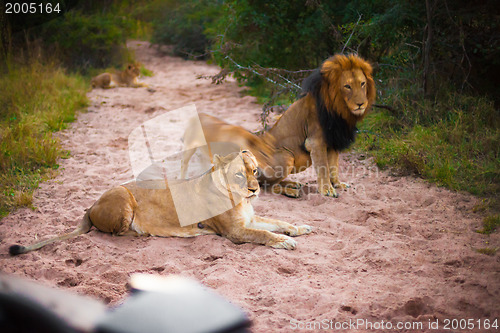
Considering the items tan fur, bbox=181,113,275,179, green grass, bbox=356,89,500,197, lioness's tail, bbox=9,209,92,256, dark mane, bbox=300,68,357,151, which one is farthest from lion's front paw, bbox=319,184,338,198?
lioness's tail, bbox=9,209,92,256

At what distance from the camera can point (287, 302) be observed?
2.78 meters

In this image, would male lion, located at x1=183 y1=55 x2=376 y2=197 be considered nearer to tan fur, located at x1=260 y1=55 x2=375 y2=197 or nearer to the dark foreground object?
tan fur, located at x1=260 y1=55 x2=375 y2=197

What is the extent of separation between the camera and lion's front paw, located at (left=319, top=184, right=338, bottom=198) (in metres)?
4.85

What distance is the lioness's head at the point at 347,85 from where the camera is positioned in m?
4.72

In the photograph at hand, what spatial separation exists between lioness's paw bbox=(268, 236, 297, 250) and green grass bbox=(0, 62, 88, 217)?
2774 millimetres

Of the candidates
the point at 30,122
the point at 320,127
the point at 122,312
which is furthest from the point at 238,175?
the point at 30,122

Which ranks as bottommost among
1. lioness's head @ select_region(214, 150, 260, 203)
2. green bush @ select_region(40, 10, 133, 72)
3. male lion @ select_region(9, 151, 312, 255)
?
male lion @ select_region(9, 151, 312, 255)

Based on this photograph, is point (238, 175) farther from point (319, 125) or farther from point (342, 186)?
point (342, 186)

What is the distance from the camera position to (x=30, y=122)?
6828mm

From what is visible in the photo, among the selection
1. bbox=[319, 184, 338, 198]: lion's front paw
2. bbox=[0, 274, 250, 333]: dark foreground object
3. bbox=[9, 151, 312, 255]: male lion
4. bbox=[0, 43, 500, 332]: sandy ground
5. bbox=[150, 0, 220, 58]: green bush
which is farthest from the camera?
bbox=[150, 0, 220, 58]: green bush

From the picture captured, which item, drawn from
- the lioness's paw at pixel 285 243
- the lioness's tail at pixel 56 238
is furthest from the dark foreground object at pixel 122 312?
the lioness's tail at pixel 56 238

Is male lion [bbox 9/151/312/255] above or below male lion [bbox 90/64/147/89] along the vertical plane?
below

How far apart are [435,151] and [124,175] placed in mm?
4128

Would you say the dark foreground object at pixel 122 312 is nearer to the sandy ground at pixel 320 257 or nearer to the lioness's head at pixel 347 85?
the sandy ground at pixel 320 257
